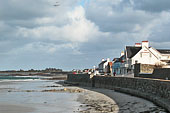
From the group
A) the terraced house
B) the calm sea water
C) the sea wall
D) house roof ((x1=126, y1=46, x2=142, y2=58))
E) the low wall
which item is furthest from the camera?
house roof ((x1=126, y1=46, x2=142, y2=58))

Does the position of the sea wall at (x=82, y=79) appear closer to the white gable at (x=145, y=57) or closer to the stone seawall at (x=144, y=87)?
the stone seawall at (x=144, y=87)

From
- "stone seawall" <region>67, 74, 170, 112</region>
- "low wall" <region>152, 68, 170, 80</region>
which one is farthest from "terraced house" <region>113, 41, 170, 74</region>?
"low wall" <region>152, 68, 170, 80</region>

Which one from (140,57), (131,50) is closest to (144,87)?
(140,57)

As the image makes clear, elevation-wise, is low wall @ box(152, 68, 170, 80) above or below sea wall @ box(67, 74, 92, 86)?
above

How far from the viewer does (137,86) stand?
88.9ft

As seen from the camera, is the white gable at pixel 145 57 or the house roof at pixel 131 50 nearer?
the white gable at pixel 145 57

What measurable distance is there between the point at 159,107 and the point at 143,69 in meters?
20.2

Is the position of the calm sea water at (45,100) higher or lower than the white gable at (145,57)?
lower

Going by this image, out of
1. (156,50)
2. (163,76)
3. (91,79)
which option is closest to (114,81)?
(163,76)

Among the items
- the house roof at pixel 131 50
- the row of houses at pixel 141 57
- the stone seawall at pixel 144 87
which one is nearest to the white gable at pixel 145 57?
the row of houses at pixel 141 57

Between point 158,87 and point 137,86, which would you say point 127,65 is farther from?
point 158,87

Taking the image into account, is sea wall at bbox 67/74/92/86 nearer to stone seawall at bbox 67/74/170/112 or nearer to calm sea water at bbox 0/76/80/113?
stone seawall at bbox 67/74/170/112

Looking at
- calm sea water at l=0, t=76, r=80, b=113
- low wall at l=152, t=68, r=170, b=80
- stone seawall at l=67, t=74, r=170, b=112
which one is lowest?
calm sea water at l=0, t=76, r=80, b=113

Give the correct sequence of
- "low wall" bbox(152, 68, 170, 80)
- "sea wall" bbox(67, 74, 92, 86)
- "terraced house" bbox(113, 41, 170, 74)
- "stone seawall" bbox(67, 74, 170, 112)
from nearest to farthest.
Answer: "stone seawall" bbox(67, 74, 170, 112) → "low wall" bbox(152, 68, 170, 80) → "sea wall" bbox(67, 74, 92, 86) → "terraced house" bbox(113, 41, 170, 74)
